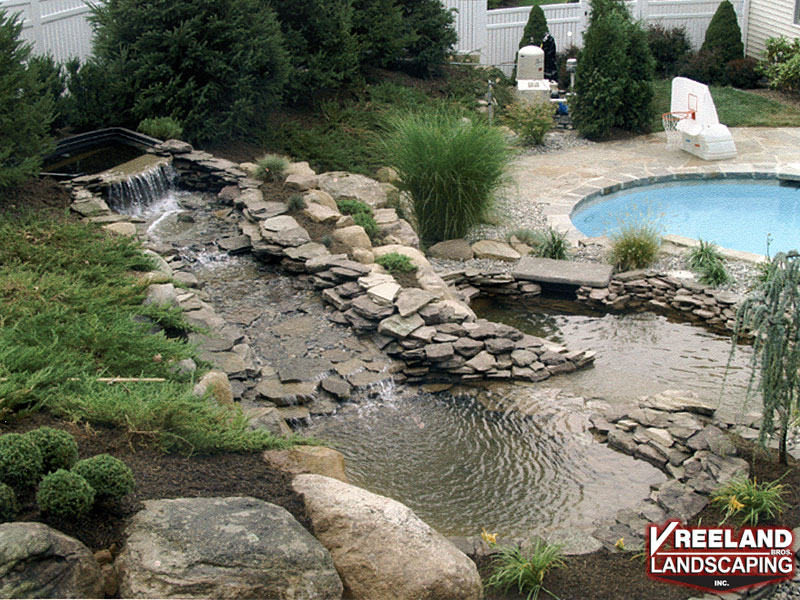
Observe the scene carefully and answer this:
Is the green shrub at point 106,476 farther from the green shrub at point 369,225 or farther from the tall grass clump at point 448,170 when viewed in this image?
the tall grass clump at point 448,170

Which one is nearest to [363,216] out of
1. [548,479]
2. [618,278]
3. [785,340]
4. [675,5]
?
[618,278]

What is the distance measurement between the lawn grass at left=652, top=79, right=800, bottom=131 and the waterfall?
8.50 m

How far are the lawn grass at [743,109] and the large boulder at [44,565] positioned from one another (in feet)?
41.7

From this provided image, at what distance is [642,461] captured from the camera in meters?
5.45

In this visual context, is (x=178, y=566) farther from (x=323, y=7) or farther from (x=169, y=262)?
(x=323, y=7)

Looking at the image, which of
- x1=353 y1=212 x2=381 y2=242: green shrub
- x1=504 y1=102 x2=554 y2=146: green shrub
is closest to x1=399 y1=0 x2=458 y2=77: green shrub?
x1=504 y1=102 x2=554 y2=146: green shrub

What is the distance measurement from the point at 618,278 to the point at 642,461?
317cm

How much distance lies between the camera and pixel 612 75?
12.9 m

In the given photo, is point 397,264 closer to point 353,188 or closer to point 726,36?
point 353,188

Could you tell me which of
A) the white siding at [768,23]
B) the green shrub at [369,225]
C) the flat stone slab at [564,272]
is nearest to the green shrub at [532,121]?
the flat stone slab at [564,272]

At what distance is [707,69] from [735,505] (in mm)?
13068

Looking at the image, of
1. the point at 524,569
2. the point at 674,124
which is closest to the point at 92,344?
the point at 524,569

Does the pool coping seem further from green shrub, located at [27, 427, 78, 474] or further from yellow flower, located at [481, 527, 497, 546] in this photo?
green shrub, located at [27, 427, 78, 474]
